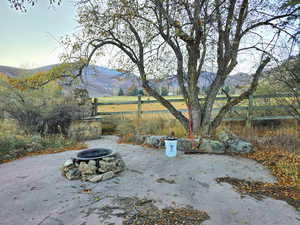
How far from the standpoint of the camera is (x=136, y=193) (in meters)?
2.50

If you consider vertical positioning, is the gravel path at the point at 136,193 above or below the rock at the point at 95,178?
below

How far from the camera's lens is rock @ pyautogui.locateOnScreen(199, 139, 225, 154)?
4470 millimetres

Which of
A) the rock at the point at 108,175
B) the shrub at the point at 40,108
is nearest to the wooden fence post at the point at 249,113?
the rock at the point at 108,175

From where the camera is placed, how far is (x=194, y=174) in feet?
10.5

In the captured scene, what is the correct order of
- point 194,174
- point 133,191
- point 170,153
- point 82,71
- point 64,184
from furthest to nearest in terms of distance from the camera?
point 82,71 → point 170,153 → point 194,174 → point 64,184 → point 133,191

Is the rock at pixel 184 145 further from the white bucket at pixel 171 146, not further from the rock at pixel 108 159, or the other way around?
the rock at pixel 108 159

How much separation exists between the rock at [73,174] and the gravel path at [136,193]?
0.32 ft

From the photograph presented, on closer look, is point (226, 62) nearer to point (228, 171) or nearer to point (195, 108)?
point (195, 108)

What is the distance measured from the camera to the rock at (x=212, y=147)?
4.47m

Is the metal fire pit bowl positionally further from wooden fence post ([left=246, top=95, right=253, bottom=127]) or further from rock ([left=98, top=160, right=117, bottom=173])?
wooden fence post ([left=246, top=95, right=253, bottom=127])

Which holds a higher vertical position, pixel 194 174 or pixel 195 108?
pixel 195 108

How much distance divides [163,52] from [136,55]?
922 millimetres

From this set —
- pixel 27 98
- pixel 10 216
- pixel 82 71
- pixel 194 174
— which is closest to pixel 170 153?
pixel 194 174

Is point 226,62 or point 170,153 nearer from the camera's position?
point 170,153
